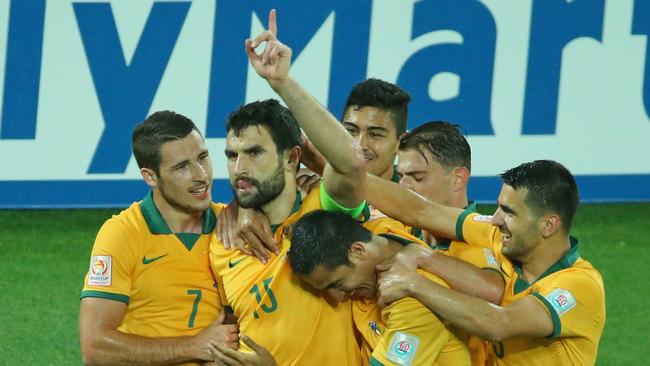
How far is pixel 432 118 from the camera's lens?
1028 cm

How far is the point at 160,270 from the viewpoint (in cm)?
590

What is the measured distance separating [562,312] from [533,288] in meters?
0.21

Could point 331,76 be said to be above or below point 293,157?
above

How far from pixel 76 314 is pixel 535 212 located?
4.38 metres

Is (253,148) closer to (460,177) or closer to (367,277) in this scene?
(367,277)

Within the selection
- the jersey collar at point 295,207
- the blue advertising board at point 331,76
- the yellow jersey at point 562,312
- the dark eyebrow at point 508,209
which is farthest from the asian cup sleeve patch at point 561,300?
the blue advertising board at point 331,76

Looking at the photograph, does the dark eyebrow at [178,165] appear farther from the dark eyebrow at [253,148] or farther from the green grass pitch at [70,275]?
the green grass pitch at [70,275]

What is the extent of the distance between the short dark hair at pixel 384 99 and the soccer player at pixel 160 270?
54.2 inches

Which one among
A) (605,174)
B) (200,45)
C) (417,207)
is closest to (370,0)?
(200,45)

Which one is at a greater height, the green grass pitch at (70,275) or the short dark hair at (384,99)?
the short dark hair at (384,99)

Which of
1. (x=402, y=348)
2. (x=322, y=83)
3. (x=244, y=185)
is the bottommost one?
(x=402, y=348)

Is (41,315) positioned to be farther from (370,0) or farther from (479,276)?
(479,276)

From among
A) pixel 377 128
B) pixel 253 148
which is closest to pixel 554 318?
pixel 253 148

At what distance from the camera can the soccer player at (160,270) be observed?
5805 millimetres
